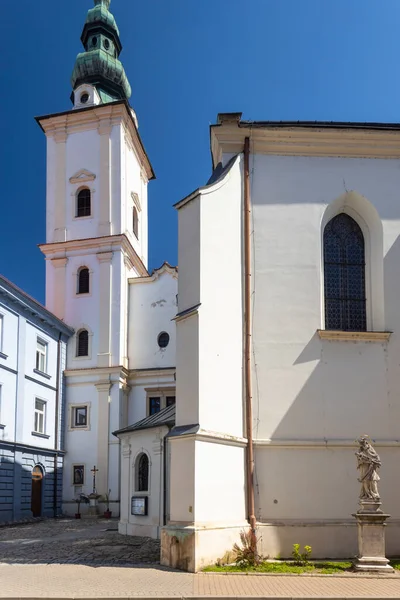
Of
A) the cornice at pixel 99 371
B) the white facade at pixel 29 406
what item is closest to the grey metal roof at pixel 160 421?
the white facade at pixel 29 406

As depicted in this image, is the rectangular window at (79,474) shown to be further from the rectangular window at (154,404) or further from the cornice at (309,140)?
the cornice at (309,140)

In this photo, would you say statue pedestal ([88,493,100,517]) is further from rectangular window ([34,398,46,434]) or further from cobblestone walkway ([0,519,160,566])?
cobblestone walkway ([0,519,160,566])

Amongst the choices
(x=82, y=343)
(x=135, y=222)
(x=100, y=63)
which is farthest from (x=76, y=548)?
(x=100, y=63)

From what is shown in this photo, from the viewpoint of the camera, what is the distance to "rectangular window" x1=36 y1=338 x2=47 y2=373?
33928mm

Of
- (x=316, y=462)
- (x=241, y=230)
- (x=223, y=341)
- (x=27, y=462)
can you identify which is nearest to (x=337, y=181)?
(x=241, y=230)

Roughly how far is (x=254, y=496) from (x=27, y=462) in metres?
18.7

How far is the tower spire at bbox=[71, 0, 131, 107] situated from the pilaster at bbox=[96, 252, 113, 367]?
11259 millimetres

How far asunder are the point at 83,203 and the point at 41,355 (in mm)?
10090

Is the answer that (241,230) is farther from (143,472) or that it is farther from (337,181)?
(143,472)

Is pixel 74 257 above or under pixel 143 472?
above

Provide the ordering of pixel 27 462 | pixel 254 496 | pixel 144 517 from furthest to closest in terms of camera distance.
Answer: pixel 27 462
pixel 144 517
pixel 254 496

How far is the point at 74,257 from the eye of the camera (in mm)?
38688

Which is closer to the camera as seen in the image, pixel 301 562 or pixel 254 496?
pixel 301 562

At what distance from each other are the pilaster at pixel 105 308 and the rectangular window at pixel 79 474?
540cm
